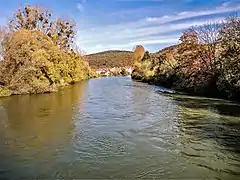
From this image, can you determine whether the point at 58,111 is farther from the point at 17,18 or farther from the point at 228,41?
the point at 17,18

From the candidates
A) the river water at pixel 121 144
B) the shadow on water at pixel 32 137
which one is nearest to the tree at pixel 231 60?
the river water at pixel 121 144

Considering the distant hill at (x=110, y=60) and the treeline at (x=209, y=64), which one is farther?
the distant hill at (x=110, y=60)

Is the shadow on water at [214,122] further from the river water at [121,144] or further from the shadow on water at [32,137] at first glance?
the shadow on water at [32,137]

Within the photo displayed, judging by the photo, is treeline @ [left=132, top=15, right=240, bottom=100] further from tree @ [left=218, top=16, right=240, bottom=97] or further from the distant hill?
Answer: the distant hill

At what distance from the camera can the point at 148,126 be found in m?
14.8

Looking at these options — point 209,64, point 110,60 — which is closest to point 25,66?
point 209,64

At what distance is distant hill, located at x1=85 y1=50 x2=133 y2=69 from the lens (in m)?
133

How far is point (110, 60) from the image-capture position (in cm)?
14338

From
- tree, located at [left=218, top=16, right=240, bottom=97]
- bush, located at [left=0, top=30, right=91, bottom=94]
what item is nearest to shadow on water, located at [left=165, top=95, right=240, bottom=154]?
tree, located at [left=218, top=16, right=240, bottom=97]

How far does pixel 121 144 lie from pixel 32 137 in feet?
12.8

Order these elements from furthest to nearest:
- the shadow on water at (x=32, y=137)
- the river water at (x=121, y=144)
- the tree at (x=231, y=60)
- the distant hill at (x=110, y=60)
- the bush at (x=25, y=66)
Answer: the distant hill at (x=110, y=60) < the bush at (x=25, y=66) < the tree at (x=231, y=60) < the shadow on water at (x=32, y=137) < the river water at (x=121, y=144)

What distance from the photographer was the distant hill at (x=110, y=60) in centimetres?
13320

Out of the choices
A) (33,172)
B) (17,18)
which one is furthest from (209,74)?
(17,18)

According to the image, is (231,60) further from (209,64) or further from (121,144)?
(121,144)
